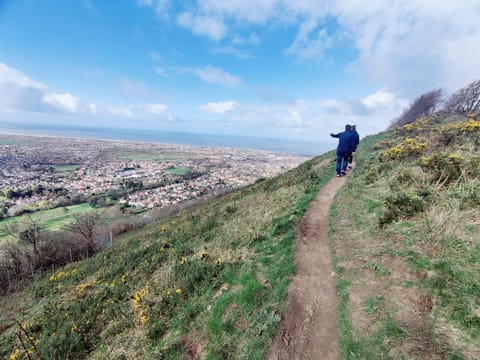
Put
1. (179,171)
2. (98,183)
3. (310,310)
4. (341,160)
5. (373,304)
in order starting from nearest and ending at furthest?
(373,304), (310,310), (341,160), (98,183), (179,171)

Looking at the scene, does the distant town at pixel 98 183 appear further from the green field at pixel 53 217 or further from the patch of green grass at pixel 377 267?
the patch of green grass at pixel 377 267

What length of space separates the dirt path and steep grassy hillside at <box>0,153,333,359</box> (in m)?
0.18

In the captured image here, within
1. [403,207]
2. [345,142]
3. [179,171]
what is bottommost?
[179,171]

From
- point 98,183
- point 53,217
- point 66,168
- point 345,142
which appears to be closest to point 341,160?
point 345,142

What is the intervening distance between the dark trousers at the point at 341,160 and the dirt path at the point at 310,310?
572 centimetres

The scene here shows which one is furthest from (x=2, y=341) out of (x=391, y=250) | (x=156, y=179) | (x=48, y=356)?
(x=156, y=179)

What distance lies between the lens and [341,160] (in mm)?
9781

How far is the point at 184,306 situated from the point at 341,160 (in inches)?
365

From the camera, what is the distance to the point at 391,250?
367cm

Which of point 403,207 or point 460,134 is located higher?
point 460,134

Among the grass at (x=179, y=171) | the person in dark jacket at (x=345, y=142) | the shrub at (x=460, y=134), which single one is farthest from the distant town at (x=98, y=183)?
the shrub at (x=460, y=134)

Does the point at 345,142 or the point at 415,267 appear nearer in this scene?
the point at 415,267

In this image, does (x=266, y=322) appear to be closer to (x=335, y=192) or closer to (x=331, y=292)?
(x=331, y=292)

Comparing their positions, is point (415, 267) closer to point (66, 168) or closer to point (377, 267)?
point (377, 267)
